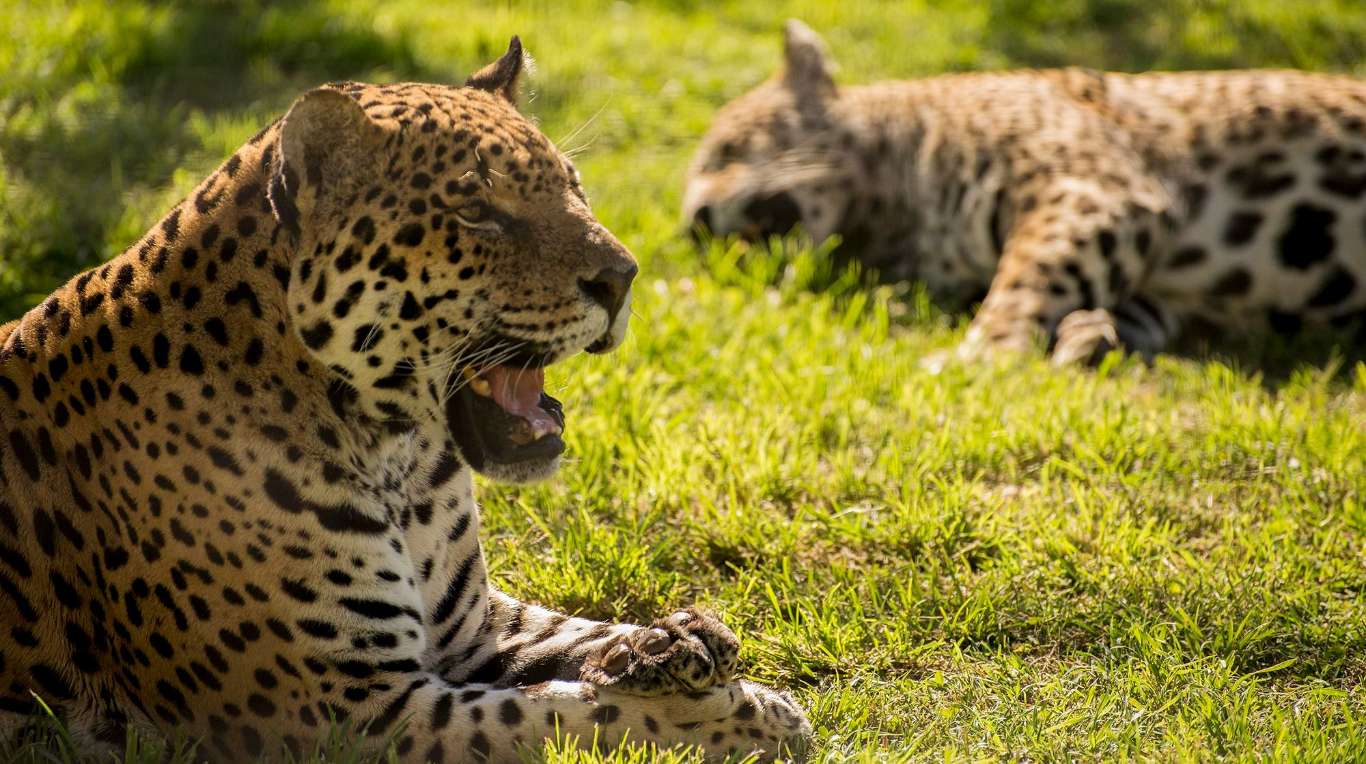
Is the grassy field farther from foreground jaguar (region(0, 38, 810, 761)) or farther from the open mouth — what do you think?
the open mouth

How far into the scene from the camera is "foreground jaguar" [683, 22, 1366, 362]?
8.55m

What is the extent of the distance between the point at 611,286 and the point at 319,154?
0.88 metres

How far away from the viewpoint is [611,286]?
4.54 metres

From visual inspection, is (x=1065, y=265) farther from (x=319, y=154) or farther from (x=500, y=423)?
(x=319, y=154)

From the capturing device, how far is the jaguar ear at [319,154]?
13.7ft

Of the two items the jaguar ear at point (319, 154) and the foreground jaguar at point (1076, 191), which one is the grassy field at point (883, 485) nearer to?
the foreground jaguar at point (1076, 191)

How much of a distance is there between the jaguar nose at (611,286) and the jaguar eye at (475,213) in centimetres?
32

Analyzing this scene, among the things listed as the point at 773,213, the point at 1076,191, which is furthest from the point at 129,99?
the point at 1076,191

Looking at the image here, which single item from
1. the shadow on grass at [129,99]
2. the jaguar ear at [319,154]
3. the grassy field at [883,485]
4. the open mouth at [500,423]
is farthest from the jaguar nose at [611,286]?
the shadow on grass at [129,99]

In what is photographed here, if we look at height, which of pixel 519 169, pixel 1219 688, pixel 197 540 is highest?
pixel 519 169

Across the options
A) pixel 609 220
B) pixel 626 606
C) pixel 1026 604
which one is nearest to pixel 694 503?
pixel 626 606

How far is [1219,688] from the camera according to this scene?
5.07m

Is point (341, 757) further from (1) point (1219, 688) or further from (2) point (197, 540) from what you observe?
(1) point (1219, 688)

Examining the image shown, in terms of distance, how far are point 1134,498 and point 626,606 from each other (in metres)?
2.11
